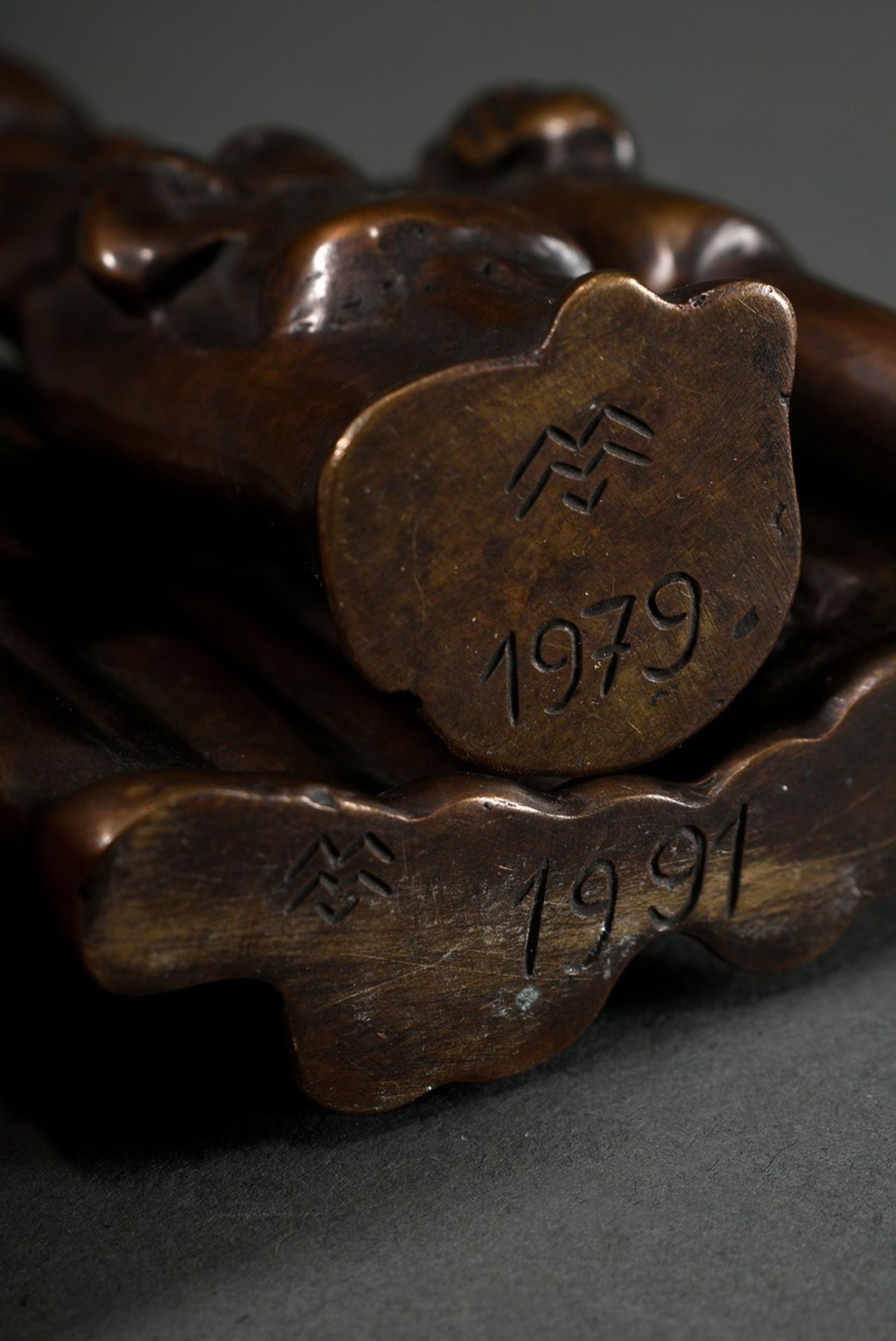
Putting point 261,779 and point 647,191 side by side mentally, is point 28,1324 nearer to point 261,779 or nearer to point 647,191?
point 261,779

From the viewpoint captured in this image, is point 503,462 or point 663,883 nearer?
point 503,462

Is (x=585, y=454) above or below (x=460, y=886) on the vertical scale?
above

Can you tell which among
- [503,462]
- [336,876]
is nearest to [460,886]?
[336,876]

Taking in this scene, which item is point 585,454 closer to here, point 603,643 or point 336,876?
point 603,643

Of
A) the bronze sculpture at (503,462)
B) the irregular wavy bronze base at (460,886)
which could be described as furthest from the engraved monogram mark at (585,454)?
the irregular wavy bronze base at (460,886)

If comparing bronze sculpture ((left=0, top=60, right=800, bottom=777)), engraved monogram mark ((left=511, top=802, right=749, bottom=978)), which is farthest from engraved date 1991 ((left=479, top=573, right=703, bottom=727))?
engraved monogram mark ((left=511, top=802, right=749, bottom=978))

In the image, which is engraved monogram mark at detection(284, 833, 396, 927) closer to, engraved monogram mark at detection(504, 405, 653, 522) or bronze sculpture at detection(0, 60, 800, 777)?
bronze sculpture at detection(0, 60, 800, 777)

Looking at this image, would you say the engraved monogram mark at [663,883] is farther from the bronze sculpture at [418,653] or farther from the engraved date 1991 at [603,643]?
the engraved date 1991 at [603,643]

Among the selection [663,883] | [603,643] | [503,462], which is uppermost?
[503,462]

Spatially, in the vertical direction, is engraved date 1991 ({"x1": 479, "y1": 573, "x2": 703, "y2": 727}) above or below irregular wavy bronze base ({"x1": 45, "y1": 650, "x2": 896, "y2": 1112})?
above
